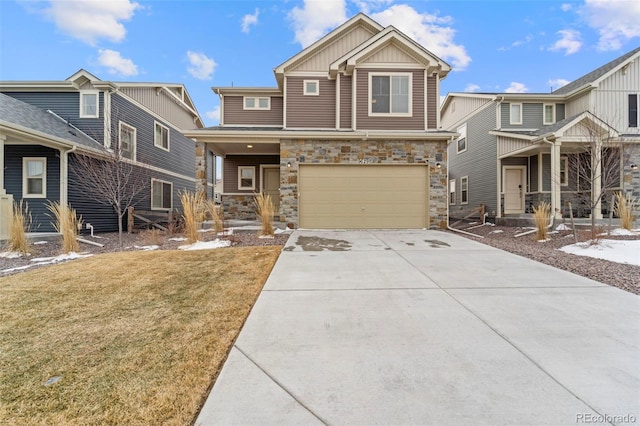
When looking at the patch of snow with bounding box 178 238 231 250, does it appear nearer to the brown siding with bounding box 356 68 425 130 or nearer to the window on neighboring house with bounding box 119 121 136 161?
the brown siding with bounding box 356 68 425 130

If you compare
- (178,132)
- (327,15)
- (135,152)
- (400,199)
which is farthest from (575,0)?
(178,132)

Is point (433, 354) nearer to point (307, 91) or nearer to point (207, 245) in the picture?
point (207, 245)

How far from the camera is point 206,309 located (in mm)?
3186

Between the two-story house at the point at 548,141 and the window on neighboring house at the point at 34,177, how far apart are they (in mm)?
17611

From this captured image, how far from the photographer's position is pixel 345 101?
1103cm

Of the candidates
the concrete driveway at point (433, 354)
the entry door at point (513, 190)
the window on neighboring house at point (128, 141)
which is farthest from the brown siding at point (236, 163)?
the entry door at point (513, 190)

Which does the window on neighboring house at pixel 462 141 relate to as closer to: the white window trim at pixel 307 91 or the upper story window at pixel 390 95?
the upper story window at pixel 390 95

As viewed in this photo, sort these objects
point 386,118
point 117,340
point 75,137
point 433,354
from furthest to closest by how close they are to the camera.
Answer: point 386,118 < point 75,137 < point 117,340 < point 433,354

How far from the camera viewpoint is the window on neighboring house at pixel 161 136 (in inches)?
549

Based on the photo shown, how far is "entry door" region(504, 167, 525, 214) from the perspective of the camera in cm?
1355

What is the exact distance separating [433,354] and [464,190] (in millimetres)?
16020

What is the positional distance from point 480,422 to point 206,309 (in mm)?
2655

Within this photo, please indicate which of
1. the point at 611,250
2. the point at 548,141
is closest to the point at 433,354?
the point at 611,250

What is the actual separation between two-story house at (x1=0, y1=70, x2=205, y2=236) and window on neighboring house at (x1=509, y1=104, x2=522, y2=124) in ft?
45.2
